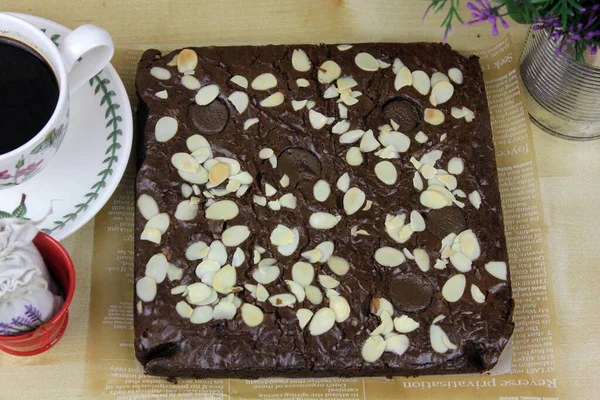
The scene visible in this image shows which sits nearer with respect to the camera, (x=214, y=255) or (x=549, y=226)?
(x=214, y=255)

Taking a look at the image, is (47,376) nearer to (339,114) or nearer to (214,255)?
(214,255)

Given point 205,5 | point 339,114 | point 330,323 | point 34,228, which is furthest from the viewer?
point 205,5

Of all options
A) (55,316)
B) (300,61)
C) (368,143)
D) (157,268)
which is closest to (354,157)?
(368,143)

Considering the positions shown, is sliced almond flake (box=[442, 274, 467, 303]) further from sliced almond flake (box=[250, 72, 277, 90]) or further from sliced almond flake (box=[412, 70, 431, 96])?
sliced almond flake (box=[250, 72, 277, 90])

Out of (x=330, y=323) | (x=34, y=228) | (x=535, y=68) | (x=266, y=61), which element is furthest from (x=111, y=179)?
(x=535, y=68)

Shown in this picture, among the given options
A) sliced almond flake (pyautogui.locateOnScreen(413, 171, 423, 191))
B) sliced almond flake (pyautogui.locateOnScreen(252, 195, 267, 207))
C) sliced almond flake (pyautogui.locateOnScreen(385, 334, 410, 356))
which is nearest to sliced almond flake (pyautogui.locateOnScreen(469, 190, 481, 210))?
sliced almond flake (pyautogui.locateOnScreen(413, 171, 423, 191))

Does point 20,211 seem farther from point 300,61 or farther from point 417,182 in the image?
point 417,182

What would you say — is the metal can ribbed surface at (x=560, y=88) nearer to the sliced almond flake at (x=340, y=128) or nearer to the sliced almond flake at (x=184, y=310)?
the sliced almond flake at (x=340, y=128)
